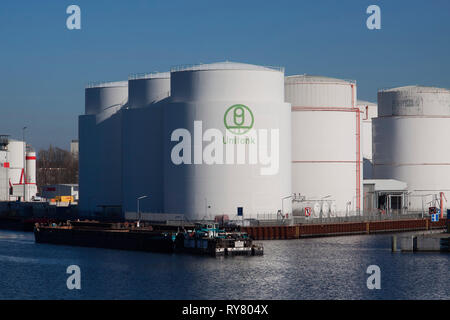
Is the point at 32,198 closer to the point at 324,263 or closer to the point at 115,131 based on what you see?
the point at 115,131

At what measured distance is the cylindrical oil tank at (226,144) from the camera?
7956cm

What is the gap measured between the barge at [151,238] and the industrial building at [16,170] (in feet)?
132

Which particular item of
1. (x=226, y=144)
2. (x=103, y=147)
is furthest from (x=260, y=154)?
(x=103, y=147)

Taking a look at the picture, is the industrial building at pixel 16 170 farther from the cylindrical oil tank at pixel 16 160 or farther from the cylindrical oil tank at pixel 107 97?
the cylindrical oil tank at pixel 107 97

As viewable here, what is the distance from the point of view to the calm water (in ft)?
166

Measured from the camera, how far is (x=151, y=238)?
7100 cm

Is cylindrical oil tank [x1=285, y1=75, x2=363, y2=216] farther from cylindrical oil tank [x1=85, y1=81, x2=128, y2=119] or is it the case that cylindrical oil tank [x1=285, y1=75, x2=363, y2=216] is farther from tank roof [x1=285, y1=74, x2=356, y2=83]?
cylindrical oil tank [x1=85, y1=81, x2=128, y2=119]

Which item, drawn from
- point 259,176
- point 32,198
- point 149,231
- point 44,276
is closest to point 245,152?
point 259,176

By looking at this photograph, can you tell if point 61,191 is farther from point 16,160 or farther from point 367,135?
point 367,135

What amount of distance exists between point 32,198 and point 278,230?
62414 mm

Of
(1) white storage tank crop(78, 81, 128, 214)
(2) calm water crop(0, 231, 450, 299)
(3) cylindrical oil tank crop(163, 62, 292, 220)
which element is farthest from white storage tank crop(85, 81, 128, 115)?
(2) calm water crop(0, 231, 450, 299)

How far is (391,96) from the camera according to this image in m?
105

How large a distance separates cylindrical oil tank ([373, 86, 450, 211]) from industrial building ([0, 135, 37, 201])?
48.0 metres

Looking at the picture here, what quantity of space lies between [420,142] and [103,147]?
34178mm
